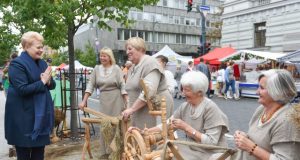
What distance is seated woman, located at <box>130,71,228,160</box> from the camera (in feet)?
9.64

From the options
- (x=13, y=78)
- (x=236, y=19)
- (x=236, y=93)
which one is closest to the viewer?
(x=13, y=78)

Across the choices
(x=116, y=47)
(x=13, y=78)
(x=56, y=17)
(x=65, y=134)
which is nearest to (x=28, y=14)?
(x=56, y=17)

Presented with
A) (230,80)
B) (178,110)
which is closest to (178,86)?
(230,80)

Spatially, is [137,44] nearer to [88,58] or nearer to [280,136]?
[280,136]

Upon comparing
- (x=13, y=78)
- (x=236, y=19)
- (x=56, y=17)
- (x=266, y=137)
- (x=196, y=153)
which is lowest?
(x=196, y=153)

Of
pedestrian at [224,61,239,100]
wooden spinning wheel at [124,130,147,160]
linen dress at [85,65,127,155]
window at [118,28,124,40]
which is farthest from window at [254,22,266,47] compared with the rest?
window at [118,28,124,40]

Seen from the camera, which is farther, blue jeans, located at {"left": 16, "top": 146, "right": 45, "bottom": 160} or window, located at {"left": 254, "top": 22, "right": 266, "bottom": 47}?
window, located at {"left": 254, "top": 22, "right": 266, "bottom": 47}

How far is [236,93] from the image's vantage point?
16.2 metres

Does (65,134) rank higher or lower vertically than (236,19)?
lower

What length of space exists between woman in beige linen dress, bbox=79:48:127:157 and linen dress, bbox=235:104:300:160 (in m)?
3.25

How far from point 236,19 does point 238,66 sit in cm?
1114

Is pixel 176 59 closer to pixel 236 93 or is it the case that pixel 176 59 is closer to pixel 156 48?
pixel 236 93

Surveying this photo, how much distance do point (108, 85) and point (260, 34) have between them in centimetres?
2233

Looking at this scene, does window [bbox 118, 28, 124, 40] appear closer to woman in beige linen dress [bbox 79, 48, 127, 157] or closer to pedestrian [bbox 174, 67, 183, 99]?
pedestrian [bbox 174, 67, 183, 99]
